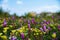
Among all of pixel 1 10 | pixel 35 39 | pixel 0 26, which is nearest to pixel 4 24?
pixel 0 26

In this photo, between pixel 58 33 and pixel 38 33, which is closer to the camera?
pixel 38 33

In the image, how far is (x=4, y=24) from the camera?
175 inches

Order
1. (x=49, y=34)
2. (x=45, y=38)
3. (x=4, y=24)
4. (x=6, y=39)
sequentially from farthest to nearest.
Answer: (x=4, y=24) < (x=49, y=34) < (x=45, y=38) < (x=6, y=39)

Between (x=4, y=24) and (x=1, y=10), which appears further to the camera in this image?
(x=1, y=10)

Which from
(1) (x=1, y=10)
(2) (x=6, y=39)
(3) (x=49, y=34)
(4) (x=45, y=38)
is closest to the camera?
(2) (x=6, y=39)

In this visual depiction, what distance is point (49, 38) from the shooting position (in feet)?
12.8

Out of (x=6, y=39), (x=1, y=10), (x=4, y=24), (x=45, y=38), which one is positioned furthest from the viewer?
(x=1, y=10)

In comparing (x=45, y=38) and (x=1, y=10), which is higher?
(x=45, y=38)

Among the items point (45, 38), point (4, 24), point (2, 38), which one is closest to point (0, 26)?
point (4, 24)

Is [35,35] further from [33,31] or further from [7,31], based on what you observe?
[7,31]

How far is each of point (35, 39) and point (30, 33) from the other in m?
0.20

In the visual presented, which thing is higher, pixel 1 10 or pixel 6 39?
pixel 6 39

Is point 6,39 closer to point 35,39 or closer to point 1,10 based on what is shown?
point 35,39

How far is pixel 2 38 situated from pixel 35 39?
0.57 m
